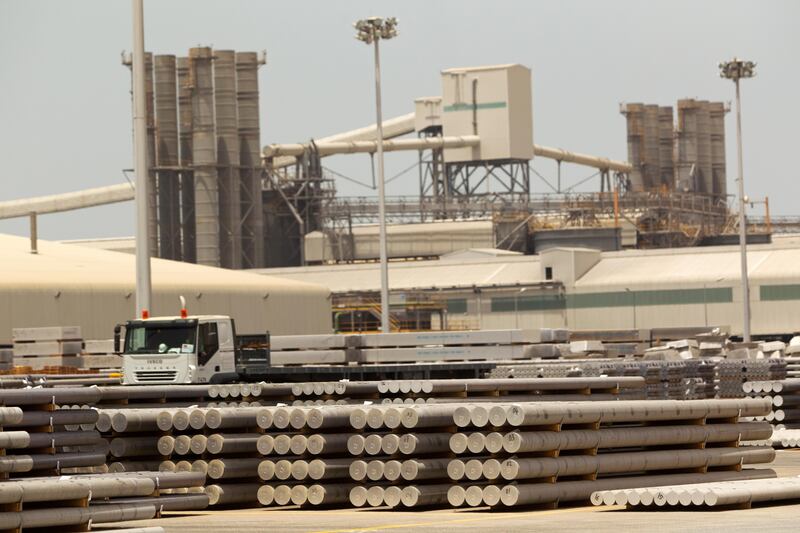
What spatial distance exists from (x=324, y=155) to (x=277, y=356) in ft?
182

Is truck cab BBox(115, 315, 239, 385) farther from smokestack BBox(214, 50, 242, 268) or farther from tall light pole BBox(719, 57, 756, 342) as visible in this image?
smokestack BBox(214, 50, 242, 268)

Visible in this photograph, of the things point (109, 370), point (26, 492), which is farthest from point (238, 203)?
point (26, 492)

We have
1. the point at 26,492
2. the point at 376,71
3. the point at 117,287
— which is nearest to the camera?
the point at 26,492

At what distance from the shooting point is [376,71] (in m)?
48.6

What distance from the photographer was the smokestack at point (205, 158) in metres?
80.8

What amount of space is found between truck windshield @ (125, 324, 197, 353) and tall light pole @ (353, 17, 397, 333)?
18039mm

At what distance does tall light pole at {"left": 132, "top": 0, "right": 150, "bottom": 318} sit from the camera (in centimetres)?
2684

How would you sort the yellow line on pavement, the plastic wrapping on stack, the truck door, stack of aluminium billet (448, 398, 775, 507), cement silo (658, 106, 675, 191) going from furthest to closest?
cement silo (658, 106, 675, 191), the plastic wrapping on stack, the truck door, stack of aluminium billet (448, 398, 775, 507), the yellow line on pavement

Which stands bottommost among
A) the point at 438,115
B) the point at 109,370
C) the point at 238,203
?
the point at 109,370

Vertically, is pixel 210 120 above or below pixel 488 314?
above

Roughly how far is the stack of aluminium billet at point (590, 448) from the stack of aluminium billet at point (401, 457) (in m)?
0.25

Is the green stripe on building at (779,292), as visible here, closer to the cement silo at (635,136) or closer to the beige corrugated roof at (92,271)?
the beige corrugated roof at (92,271)

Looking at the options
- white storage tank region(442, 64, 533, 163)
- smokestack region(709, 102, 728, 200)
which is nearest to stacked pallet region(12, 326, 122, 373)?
white storage tank region(442, 64, 533, 163)

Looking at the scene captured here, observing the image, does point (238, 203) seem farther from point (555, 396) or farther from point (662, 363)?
point (555, 396)
